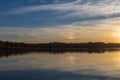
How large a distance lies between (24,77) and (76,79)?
221 inches

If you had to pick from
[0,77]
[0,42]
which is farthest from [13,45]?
[0,77]

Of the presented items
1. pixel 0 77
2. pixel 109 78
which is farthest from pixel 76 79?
pixel 0 77

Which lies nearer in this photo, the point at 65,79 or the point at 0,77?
the point at 65,79

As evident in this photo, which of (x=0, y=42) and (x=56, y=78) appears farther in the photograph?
(x=0, y=42)

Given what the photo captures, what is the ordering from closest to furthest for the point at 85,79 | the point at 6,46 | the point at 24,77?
the point at 85,79, the point at 24,77, the point at 6,46

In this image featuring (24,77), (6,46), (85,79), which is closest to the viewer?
(85,79)

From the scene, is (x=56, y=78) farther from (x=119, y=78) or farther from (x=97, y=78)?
(x=119, y=78)

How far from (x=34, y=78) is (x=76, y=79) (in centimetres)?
436

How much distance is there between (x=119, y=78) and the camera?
28312 mm

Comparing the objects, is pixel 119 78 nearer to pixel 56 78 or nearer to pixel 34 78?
pixel 56 78

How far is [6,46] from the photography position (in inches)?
7402

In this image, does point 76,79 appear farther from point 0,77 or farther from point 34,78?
point 0,77

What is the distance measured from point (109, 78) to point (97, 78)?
3.80ft

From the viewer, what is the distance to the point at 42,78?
2938 cm
